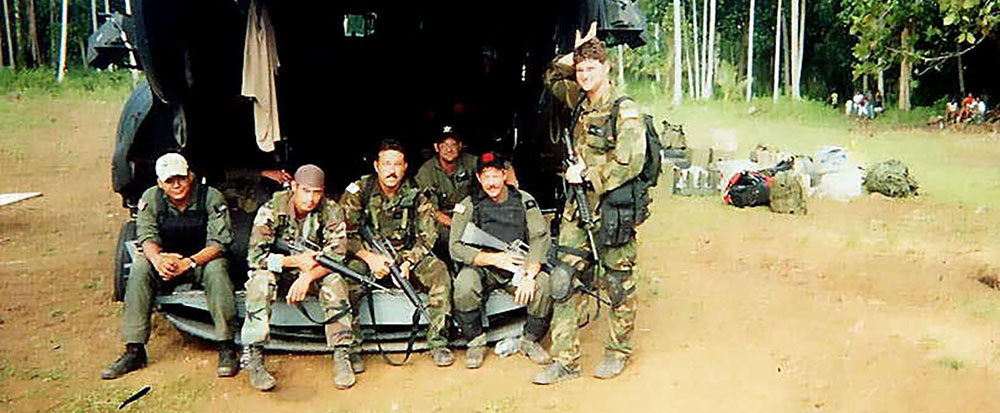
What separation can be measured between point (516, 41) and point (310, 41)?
179 cm

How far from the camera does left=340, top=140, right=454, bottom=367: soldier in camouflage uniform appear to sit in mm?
5031

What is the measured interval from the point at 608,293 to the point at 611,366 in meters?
0.39

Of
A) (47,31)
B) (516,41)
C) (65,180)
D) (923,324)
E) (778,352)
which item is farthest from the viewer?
(47,31)

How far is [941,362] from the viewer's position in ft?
16.6

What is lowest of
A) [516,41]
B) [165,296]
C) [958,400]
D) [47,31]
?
[958,400]

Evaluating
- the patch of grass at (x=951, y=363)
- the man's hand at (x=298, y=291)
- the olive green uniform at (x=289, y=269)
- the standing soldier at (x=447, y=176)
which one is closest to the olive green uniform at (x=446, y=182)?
the standing soldier at (x=447, y=176)

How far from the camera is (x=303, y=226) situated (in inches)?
194

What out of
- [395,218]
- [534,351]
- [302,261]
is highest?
[395,218]

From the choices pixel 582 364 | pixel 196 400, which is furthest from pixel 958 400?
pixel 196 400

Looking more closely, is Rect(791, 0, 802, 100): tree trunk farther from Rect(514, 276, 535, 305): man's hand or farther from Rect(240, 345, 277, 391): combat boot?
Rect(240, 345, 277, 391): combat boot

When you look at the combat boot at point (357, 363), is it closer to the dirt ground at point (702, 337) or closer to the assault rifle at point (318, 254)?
the dirt ground at point (702, 337)

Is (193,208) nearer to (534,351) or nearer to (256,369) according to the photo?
(256,369)

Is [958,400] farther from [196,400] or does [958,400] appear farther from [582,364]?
[196,400]

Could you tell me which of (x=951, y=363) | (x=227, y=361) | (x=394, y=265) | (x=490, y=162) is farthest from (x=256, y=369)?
(x=951, y=363)
